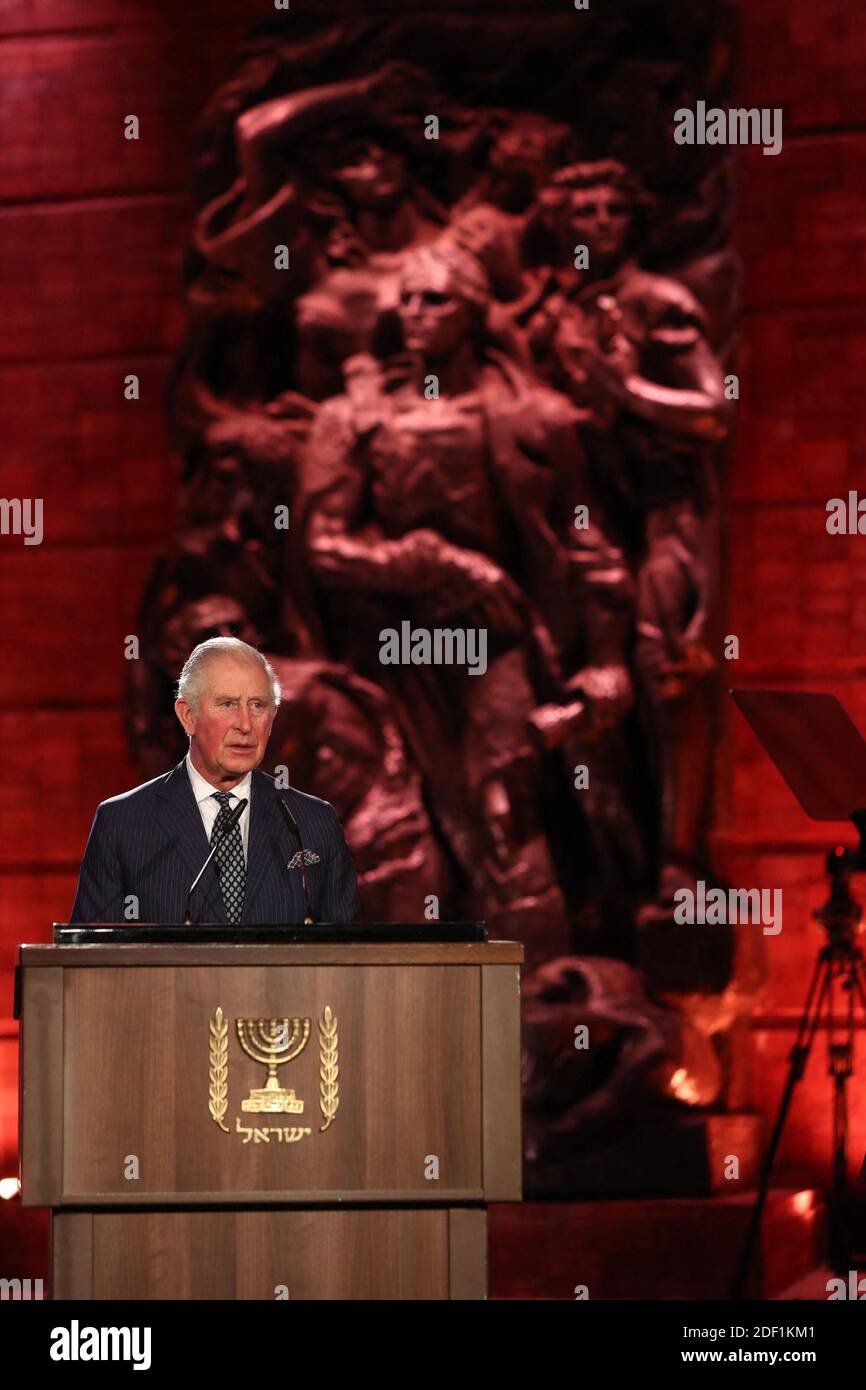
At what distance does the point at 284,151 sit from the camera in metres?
5.92

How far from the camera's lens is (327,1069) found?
221 centimetres

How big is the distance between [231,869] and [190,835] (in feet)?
0.34

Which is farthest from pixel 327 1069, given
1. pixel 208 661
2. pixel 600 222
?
pixel 600 222

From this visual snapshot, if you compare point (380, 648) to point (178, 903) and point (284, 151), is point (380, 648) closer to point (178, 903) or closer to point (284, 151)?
point (284, 151)

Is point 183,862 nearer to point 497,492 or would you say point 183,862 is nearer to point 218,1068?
point 218,1068

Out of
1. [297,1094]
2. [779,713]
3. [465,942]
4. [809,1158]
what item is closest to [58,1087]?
[297,1094]

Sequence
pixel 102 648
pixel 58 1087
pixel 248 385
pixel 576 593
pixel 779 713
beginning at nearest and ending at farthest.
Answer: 1. pixel 58 1087
2. pixel 779 713
3. pixel 576 593
4. pixel 248 385
5. pixel 102 648

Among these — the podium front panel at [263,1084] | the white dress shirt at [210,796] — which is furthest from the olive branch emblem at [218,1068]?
the white dress shirt at [210,796]

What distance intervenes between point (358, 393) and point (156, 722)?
1.16 m

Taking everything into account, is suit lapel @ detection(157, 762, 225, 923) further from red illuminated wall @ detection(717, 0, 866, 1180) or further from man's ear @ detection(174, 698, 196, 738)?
red illuminated wall @ detection(717, 0, 866, 1180)

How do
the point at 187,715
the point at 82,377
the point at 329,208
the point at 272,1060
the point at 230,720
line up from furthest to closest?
the point at 82,377
the point at 329,208
the point at 187,715
the point at 230,720
the point at 272,1060

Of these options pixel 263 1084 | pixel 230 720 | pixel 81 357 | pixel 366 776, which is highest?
pixel 81 357

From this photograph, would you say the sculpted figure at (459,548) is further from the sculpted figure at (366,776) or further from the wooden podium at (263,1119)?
the wooden podium at (263,1119)

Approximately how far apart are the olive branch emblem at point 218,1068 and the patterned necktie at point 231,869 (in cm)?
42
